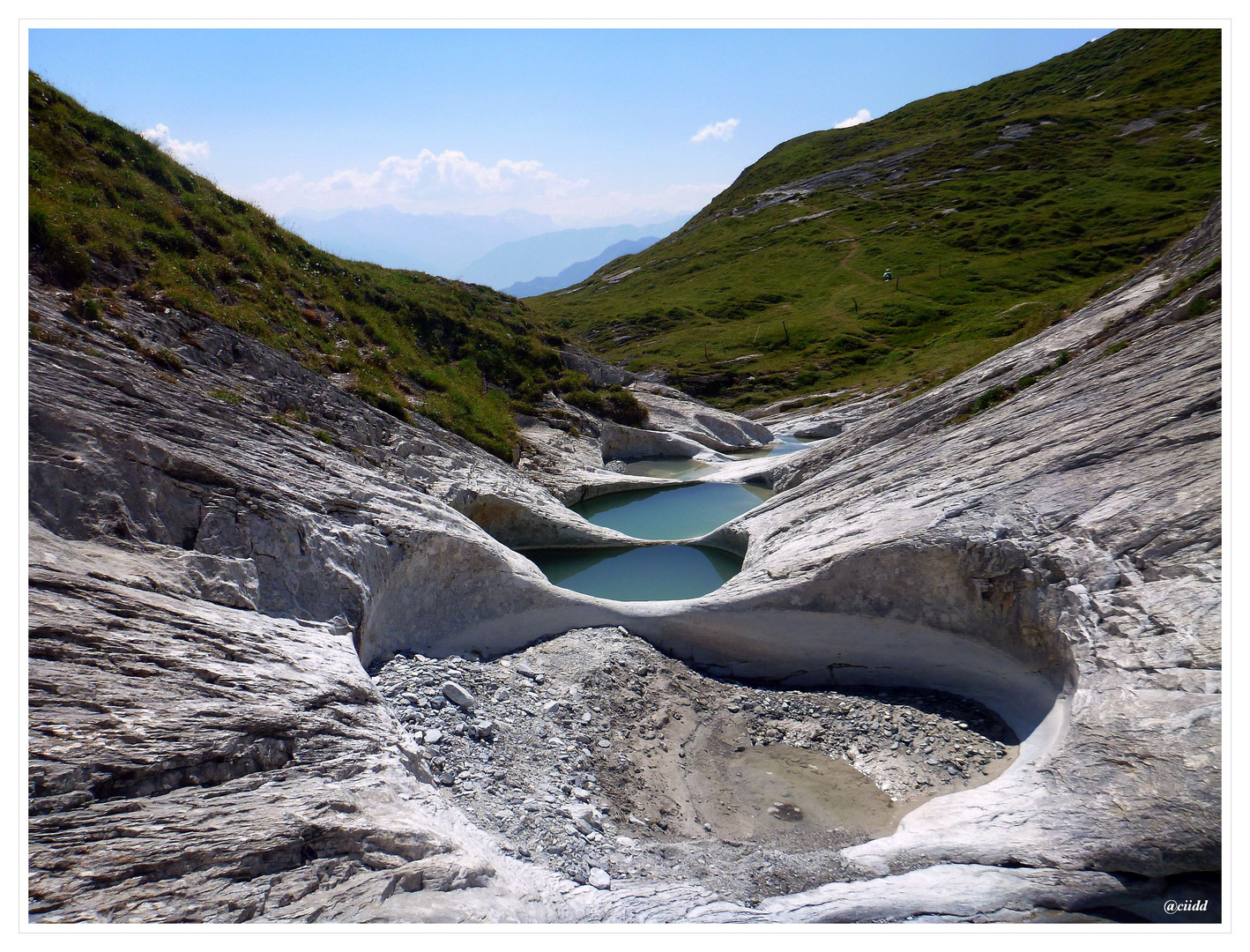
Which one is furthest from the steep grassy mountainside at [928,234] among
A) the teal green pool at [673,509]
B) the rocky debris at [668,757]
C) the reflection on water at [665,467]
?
the rocky debris at [668,757]

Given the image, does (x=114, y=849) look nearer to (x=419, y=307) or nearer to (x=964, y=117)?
(x=419, y=307)

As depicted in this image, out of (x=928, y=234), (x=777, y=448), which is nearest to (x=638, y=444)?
(x=777, y=448)

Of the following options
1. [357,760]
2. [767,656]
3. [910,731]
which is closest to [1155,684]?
[910,731]

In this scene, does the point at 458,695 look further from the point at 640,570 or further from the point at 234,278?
the point at 234,278

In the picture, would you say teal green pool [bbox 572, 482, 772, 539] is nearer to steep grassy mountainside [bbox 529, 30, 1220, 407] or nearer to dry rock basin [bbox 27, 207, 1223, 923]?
dry rock basin [bbox 27, 207, 1223, 923]

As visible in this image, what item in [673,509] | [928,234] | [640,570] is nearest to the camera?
[640,570]
